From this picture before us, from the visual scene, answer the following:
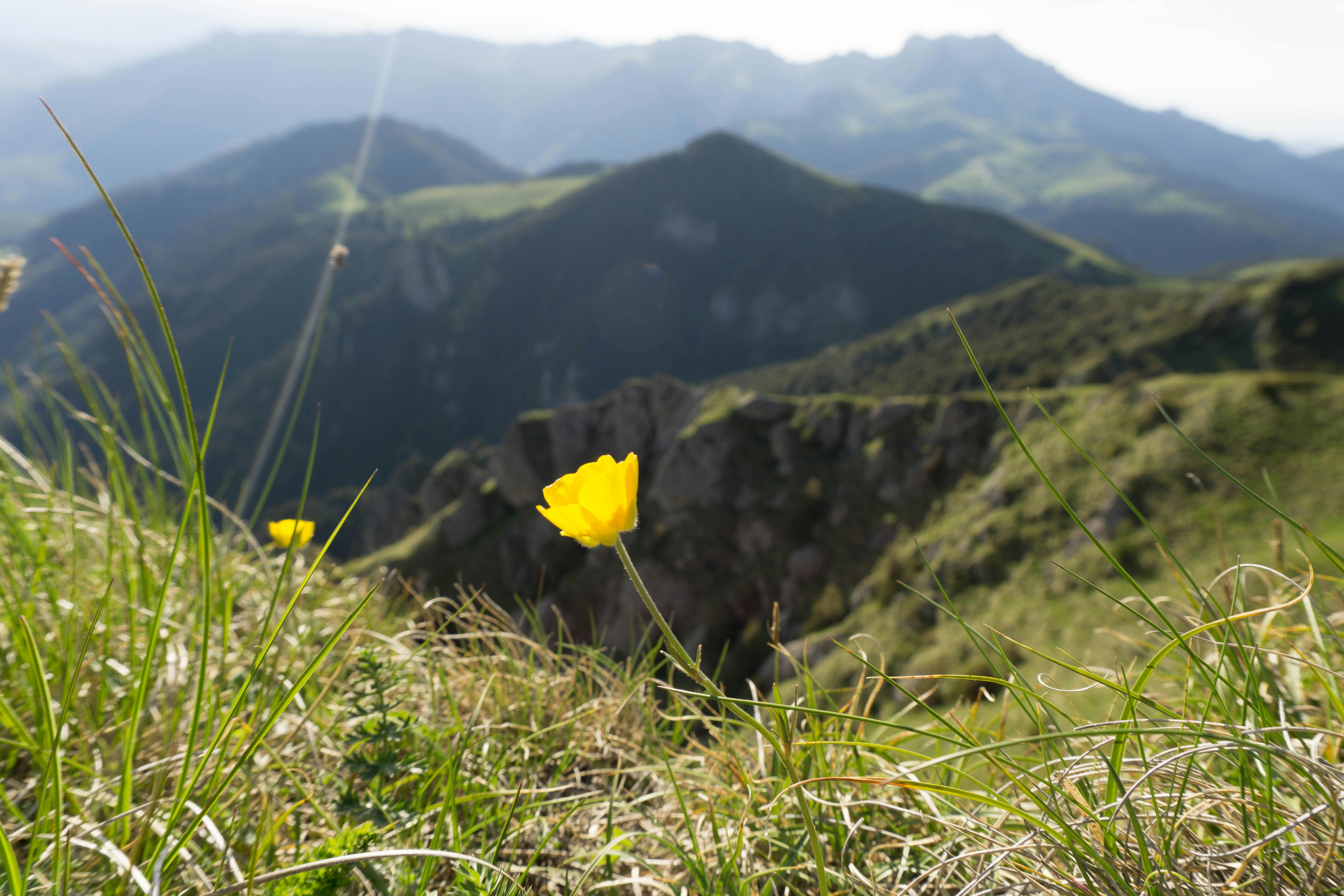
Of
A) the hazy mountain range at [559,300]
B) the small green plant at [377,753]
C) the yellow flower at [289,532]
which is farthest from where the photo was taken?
the hazy mountain range at [559,300]

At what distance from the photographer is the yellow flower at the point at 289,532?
6.41ft

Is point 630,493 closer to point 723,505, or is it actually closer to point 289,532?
point 289,532

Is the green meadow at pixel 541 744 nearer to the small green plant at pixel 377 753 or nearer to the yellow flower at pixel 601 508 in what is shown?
the small green plant at pixel 377 753

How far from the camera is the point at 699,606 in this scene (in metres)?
29.9

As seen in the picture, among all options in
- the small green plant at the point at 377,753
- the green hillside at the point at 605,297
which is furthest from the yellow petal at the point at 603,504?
the green hillside at the point at 605,297

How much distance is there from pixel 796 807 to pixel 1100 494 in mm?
21874

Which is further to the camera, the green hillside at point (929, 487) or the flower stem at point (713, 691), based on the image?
the green hillside at point (929, 487)

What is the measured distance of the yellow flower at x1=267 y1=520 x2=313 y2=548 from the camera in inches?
77.0

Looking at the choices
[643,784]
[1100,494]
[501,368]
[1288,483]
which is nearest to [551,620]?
[1100,494]

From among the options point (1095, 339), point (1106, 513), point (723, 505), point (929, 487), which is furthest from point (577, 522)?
point (1095, 339)

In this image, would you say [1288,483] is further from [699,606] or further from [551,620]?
[551,620]

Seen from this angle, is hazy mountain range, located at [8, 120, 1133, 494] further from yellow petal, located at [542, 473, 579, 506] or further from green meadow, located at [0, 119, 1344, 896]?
yellow petal, located at [542, 473, 579, 506]

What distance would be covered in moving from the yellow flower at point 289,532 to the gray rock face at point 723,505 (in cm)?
2107

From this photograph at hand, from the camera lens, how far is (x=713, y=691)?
3.03 feet
